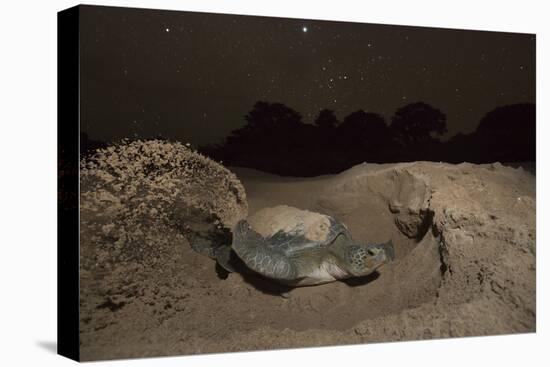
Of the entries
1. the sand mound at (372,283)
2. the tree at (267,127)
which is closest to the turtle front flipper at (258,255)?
the sand mound at (372,283)

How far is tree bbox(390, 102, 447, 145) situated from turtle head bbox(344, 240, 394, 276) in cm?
82

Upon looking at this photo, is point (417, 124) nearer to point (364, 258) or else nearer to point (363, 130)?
point (363, 130)

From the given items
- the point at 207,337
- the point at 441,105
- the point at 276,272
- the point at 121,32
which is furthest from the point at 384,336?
the point at 121,32

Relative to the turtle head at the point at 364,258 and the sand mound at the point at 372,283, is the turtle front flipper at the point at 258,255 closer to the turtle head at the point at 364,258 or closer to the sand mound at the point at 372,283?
the sand mound at the point at 372,283

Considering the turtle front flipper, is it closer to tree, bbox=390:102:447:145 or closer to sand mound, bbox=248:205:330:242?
sand mound, bbox=248:205:330:242

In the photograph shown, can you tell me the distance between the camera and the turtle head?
5871 millimetres

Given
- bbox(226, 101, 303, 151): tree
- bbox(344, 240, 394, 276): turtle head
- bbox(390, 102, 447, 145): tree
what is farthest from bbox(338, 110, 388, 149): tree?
bbox(344, 240, 394, 276): turtle head

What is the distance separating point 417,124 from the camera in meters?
6.06

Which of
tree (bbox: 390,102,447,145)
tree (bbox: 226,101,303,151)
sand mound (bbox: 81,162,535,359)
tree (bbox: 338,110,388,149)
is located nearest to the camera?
sand mound (bbox: 81,162,535,359)

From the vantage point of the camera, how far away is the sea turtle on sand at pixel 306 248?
18.7 feet

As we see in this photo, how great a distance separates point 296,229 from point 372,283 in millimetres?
678

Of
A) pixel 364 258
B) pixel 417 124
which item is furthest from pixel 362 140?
pixel 364 258

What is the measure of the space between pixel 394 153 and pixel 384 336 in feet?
4.35

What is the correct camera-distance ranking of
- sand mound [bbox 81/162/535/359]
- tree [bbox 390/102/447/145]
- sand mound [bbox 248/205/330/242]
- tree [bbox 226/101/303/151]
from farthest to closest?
tree [bbox 390/102/447/145], sand mound [bbox 248/205/330/242], tree [bbox 226/101/303/151], sand mound [bbox 81/162/535/359]
